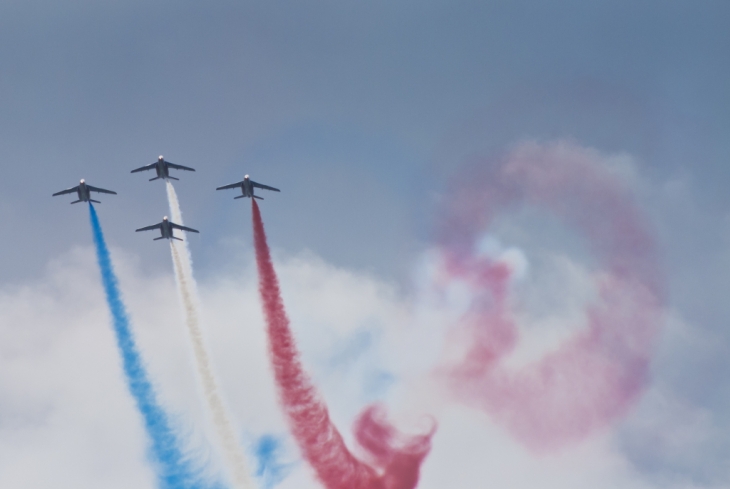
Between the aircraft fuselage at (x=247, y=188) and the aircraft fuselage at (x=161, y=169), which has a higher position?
the aircraft fuselage at (x=161, y=169)

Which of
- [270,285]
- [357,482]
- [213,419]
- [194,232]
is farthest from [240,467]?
[194,232]

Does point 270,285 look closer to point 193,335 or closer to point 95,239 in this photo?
point 193,335

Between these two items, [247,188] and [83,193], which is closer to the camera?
[247,188]

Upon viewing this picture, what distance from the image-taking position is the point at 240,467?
8556 centimetres

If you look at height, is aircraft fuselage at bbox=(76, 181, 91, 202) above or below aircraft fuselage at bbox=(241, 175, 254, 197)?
above

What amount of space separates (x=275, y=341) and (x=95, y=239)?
79.0 feet

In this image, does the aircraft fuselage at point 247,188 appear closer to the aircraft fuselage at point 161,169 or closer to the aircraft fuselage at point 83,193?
the aircraft fuselage at point 161,169

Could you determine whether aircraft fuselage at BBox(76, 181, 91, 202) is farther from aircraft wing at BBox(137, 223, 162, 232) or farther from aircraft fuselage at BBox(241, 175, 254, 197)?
aircraft fuselage at BBox(241, 175, 254, 197)

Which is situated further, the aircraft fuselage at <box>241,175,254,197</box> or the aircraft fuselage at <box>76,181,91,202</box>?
the aircraft fuselage at <box>76,181,91,202</box>

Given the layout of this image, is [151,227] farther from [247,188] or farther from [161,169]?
[247,188]

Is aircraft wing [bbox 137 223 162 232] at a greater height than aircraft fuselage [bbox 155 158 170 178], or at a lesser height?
lesser

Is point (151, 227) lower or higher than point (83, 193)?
lower

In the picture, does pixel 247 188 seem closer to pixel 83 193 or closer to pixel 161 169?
pixel 161 169

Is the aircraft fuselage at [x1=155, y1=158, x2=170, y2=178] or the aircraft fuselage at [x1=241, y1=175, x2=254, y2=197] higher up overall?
the aircraft fuselage at [x1=155, y1=158, x2=170, y2=178]
